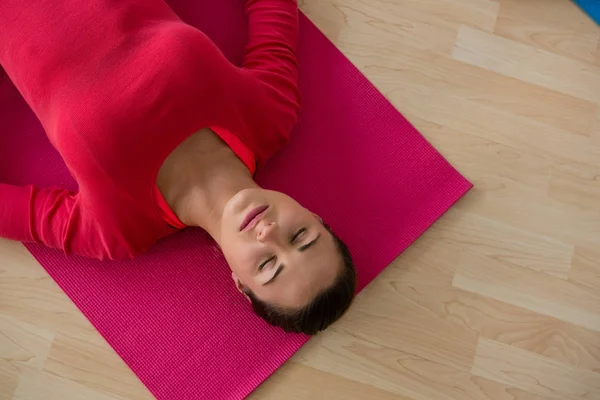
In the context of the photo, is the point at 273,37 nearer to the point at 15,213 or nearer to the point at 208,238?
the point at 208,238

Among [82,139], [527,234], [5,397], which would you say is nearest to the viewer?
[82,139]

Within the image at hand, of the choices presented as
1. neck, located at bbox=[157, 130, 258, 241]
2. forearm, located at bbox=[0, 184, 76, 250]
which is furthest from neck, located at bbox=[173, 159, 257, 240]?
forearm, located at bbox=[0, 184, 76, 250]

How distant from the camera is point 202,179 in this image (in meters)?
0.96

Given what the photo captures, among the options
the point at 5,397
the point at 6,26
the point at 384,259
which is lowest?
the point at 5,397

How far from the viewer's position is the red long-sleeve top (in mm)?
880

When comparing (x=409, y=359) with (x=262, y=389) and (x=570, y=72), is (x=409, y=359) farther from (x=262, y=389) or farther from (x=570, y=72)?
(x=570, y=72)

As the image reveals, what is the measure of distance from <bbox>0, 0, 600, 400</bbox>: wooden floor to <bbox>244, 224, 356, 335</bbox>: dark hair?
0.19 metres

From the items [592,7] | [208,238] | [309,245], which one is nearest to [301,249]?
[309,245]

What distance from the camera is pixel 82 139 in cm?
88

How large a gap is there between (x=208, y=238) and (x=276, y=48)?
0.39m

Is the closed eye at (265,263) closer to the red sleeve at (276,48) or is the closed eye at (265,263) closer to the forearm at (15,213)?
the red sleeve at (276,48)

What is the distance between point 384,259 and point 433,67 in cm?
43

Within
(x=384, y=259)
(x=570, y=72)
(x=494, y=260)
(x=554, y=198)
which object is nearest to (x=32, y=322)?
(x=384, y=259)

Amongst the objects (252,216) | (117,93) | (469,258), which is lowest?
(469,258)
